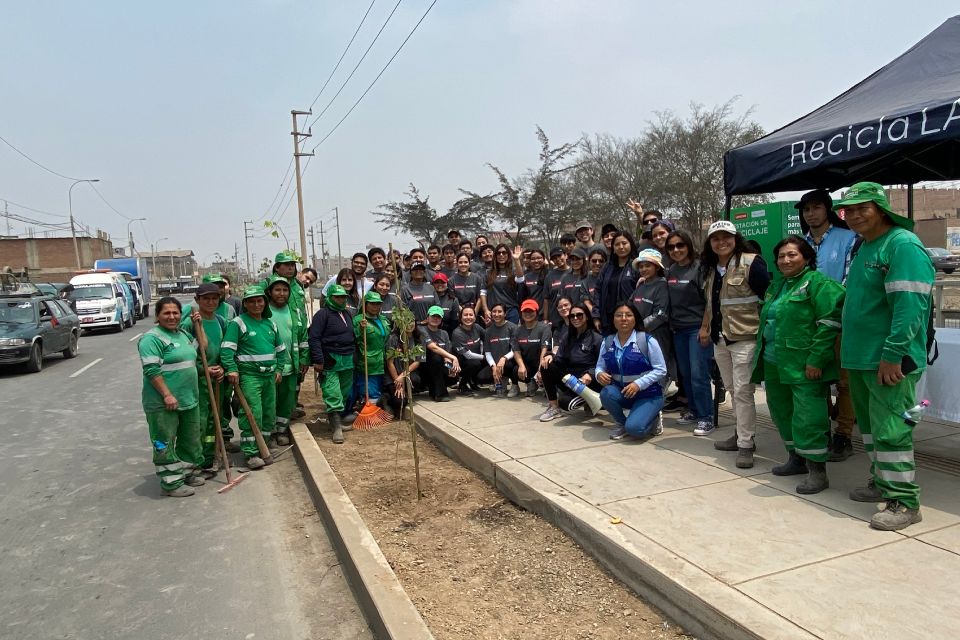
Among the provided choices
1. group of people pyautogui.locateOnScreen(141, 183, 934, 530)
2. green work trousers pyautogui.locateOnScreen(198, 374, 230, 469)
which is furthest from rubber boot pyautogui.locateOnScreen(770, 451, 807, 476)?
green work trousers pyautogui.locateOnScreen(198, 374, 230, 469)

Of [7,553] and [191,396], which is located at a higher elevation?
[191,396]

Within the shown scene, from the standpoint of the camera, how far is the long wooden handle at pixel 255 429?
20.5 feet

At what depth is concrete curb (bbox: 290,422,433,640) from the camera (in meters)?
3.33

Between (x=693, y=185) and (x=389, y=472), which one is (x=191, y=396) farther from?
(x=693, y=185)

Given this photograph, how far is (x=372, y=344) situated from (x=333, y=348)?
544mm

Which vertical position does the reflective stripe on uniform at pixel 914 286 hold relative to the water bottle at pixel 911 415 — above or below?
above

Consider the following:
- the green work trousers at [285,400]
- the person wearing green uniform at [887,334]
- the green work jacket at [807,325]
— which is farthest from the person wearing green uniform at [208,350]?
the person wearing green uniform at [887,334]

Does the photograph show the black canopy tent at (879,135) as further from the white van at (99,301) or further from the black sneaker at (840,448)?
the white van at (99,301)

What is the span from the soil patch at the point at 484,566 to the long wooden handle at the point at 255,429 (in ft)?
3.29

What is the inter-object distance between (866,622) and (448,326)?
6.50 metres

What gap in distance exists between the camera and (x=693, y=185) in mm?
27406

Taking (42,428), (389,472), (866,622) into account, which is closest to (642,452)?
(389,472)

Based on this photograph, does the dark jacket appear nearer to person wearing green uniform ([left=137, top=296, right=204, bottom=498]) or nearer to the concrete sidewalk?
person wearing green uniform ([left=137, top=296, right=204, bottom=498])

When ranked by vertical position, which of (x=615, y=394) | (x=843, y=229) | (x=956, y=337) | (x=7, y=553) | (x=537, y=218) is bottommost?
(x=7, y=553)
